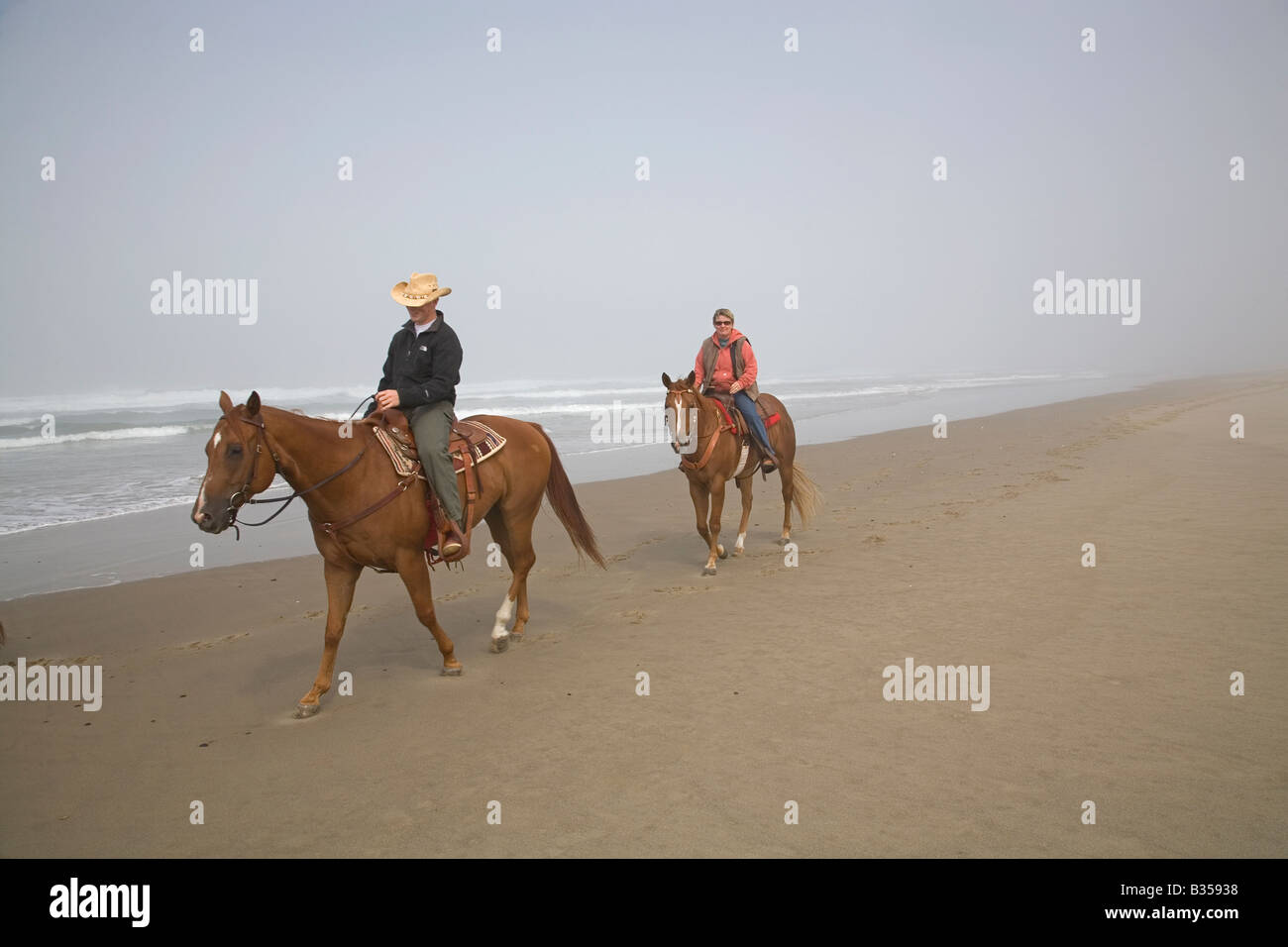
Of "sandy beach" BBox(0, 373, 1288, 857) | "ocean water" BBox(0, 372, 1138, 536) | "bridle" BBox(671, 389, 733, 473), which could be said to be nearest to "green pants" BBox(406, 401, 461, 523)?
"sandy beach" BBox(0, 373, 1288, 857)

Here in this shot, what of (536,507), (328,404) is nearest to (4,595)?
(536,507)

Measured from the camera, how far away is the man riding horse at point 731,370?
10180mm

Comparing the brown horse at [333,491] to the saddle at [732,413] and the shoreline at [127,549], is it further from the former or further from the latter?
the shoreline at [127,549]

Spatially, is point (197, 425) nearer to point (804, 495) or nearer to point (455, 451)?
point (804, 495)

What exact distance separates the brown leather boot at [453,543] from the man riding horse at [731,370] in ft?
15.2

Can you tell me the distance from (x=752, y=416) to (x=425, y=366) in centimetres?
490

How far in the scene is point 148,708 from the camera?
5.76 meters

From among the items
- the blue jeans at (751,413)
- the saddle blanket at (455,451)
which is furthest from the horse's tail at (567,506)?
the blue jeans at (751,413)

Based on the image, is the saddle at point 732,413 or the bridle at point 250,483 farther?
the saddle at point 732,413

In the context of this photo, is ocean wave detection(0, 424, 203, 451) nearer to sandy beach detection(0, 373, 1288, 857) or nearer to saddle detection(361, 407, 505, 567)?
sandy beach detection(0, 373, 1288, 857)

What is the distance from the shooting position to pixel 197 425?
1156 inches

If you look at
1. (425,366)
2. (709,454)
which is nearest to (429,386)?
(425,366)
